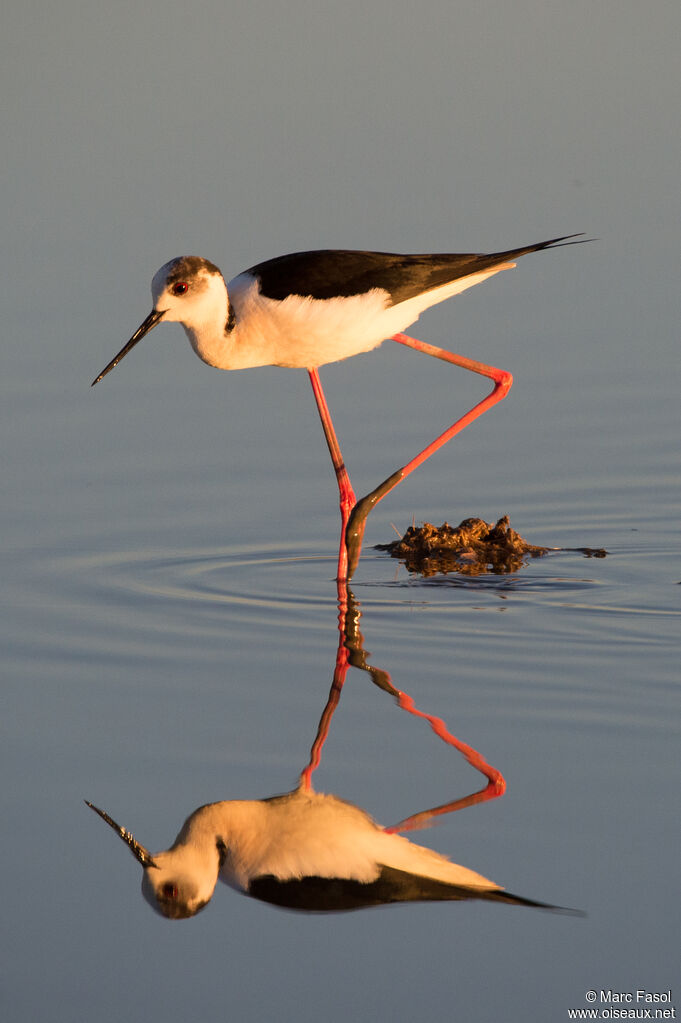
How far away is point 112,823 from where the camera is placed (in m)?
4.33

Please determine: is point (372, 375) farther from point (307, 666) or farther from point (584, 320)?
point (307, 666)

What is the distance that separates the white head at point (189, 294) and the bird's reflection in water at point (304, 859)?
2681mm

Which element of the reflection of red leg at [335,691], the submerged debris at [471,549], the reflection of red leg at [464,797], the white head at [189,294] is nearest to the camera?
the reflection of red leg at [464,797]

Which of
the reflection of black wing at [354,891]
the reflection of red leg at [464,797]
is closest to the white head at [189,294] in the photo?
the reflection of red leg at [464,797]

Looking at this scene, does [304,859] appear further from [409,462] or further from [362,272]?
[409,462]

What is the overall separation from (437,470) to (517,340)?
1842 mm

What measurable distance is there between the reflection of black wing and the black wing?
3.11m

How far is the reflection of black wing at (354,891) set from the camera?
3947 mm

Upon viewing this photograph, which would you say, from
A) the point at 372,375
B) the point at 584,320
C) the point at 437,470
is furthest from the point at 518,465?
the point at 584,320

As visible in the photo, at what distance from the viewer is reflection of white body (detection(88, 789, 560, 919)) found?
4008 mm

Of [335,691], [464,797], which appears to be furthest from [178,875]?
[335,691]

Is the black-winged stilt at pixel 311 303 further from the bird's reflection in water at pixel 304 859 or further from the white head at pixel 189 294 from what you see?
the bird's reflection in water at pixel 304 859

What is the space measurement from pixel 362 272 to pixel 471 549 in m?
1.27
